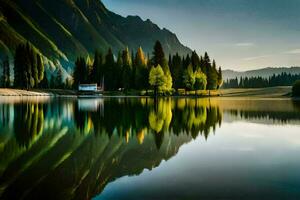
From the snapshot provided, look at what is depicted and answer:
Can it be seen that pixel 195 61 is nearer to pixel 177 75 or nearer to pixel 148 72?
pixel 177 75

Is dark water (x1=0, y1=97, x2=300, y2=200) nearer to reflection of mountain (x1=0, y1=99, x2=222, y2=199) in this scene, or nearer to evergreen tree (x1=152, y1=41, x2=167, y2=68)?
reflection of mountain (x1=0, y1=99, x2=222, y2=199)

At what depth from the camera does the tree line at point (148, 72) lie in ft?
399

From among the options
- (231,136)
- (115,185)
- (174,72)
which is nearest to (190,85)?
(174,72)

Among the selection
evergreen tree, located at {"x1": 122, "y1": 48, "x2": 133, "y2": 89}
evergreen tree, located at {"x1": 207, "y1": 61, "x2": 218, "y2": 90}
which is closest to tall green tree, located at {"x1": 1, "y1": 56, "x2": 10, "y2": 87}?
evergreen tree, located at {"x1": 122, "y1": 48, "x2": 133, "y2": 89}

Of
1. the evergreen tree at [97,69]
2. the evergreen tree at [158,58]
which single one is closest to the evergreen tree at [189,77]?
the evergreen tree at [158,58]

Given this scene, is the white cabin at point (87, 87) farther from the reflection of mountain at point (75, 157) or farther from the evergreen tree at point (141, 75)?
the reflection of mountain at point (75, 157)

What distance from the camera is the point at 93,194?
10523mm

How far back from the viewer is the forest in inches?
4815

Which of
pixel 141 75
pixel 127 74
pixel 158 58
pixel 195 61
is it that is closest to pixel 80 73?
pixel 127 74

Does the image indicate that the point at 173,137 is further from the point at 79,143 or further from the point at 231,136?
the point at 79,143

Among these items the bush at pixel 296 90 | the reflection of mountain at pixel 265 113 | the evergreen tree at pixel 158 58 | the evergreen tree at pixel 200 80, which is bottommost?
the reflection of mountain at pixel 265 113

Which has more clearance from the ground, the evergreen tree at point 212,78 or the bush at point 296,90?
the evergreen tree at point 212,78

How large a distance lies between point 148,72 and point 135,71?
4899mm

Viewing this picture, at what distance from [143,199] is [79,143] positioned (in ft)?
34.4
